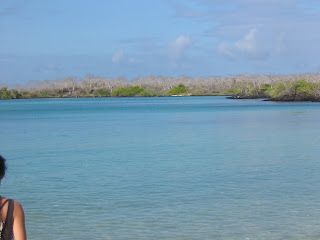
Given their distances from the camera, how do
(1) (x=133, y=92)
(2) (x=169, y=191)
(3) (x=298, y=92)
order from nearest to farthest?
(2) (x=169, y=191)
(3) (x=298, y=92)
(1) (x=133, y=92)

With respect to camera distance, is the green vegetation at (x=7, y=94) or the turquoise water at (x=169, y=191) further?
the green vegetation at (x=7, y=94)

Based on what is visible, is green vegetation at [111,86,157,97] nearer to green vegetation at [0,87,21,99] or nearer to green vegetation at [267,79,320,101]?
green vegetation at [0,87,21,99]

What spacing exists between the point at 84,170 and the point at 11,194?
2854 millimetres

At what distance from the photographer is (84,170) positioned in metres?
12.1

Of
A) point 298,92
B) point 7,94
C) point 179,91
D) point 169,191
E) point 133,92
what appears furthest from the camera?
point 179,91

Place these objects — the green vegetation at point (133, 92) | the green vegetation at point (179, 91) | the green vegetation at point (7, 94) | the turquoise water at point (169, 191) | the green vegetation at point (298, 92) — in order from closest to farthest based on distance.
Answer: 1. the turquoise water at point (169, 191)
2. the green vegetation at point (298, 92)
3. the green vegetation at point (7, 94)
4. the green vegetation at point (133, 92)
5. the green vegetation at point (179, 91)

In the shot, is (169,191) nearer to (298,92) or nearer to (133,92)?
(298,92)

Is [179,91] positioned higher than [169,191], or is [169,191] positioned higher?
[179,91]

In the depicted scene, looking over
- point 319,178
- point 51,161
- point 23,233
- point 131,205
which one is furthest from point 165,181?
point 23,233

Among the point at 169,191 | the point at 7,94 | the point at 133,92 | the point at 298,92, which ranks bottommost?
the point at 169,191

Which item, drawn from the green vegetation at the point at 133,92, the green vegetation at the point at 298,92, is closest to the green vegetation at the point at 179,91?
the green vegetation at the point at 133,92

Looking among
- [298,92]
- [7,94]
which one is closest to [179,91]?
[7,94]

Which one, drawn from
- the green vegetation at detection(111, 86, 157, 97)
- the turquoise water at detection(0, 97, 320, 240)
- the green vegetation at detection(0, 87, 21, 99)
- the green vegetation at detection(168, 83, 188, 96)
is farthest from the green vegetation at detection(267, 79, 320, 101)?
the green vegetation at detection(0, 87, 21, 99)

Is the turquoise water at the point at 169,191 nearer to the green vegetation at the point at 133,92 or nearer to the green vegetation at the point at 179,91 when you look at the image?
the green vegetation at the point at 133,92
